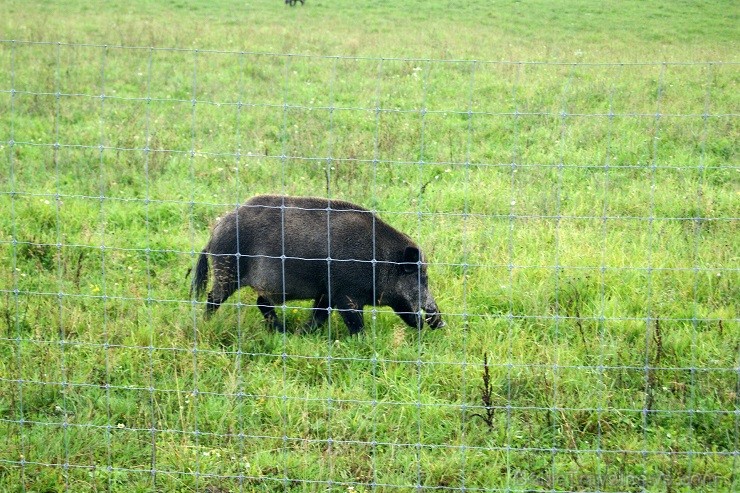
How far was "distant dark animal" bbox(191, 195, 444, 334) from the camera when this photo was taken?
20.0 feet

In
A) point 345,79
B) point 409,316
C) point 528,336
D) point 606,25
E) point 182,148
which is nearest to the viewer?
point 528,336

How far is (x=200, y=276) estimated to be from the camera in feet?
20.4

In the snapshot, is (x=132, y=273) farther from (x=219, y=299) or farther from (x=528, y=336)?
(x=528, y=336)

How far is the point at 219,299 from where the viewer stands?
614 cm

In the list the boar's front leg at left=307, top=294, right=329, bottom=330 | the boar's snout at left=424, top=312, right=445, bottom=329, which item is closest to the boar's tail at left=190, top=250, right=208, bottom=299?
the boar's front leg at left=307, top=294, right=329, bottom=330

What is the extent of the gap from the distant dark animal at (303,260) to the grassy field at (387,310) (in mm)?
194

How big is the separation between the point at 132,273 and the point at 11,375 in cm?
166

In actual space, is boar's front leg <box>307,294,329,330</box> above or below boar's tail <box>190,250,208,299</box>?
below

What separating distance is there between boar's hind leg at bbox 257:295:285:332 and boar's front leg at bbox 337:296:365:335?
47 cm

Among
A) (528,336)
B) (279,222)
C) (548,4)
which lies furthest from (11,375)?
(548,4)

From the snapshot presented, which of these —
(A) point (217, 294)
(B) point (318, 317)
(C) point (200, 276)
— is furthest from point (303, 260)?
(C) point (200, 276)

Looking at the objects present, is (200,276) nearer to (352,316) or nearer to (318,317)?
(318,317)

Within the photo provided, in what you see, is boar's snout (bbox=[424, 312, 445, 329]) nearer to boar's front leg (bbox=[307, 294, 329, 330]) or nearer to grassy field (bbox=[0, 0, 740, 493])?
grassy field (bbox=[0, 0, 740, 493])

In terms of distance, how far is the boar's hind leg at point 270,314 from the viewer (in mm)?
6068
